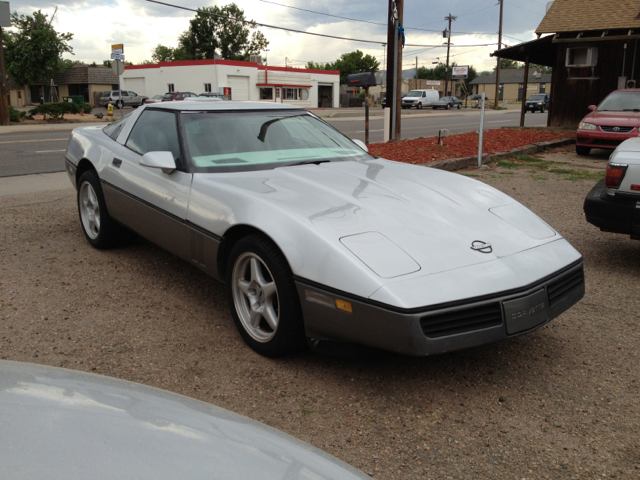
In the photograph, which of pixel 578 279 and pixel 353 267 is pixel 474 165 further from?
pixel 353 267

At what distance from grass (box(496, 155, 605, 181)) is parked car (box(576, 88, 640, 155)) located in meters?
1.25

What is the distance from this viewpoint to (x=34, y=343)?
133 inches

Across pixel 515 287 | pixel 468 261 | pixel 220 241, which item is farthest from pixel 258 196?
pixel 515 287

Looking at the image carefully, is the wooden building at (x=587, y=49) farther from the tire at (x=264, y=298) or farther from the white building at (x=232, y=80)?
the white building at (x=232, y=80)

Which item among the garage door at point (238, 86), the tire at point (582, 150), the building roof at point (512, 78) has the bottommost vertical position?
the tire at point (582, 150)

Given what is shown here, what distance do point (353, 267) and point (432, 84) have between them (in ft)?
281

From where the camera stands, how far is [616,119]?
1216 cm

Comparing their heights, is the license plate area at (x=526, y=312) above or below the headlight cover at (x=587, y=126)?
below

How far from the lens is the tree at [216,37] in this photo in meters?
87.4

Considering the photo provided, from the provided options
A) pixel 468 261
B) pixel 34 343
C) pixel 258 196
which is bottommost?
pixel 34 343

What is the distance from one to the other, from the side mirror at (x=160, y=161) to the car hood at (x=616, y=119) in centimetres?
1107

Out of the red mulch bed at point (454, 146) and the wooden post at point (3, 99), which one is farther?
the wooden post at point (3, 99)

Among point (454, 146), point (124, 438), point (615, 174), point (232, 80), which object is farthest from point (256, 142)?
point (232, 80)

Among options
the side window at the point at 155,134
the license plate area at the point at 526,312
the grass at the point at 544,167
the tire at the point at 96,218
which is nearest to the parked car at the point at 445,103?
the grass at the point at 544,167
